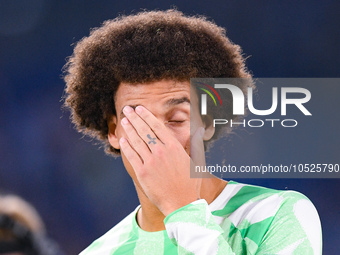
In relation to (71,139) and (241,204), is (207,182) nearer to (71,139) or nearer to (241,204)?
(241,204)

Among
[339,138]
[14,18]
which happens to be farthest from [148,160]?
[14,18]

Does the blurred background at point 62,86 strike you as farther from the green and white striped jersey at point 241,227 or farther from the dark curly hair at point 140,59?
the green and white striped jersey at point 241,227

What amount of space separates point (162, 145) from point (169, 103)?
355mm

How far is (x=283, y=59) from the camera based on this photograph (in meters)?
4.20

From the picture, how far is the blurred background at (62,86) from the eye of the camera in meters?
4.16

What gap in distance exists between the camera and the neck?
203 centimetres

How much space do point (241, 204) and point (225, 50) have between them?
2.96 feet

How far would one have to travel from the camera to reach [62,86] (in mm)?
4566

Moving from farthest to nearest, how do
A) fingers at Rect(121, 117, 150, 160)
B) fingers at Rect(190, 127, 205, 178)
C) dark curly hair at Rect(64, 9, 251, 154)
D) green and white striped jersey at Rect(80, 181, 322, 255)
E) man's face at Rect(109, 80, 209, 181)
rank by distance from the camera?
dark curly hair at Rect(64, 9, 251, 154) < man's face at Rect(109, 80, 209, 181) < fingers at Rect(190, 127, 205, 178) < fingers at Rect(121, 117, 150, 160) < green and white striped jersey at Rect(80, 181, 322, 255)

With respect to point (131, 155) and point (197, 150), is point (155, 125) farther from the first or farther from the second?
point (197, 150)

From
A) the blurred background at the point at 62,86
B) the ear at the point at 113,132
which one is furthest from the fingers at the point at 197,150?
the blurred background at the point at 62,86

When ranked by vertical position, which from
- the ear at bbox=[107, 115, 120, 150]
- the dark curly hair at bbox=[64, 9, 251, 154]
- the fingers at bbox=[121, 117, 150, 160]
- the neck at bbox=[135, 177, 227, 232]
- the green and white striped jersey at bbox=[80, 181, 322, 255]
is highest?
the dark curly hair at bbox=[64, 9, 251, 154]

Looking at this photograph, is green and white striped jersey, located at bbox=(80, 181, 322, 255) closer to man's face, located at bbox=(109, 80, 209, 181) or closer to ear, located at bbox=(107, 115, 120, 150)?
man's face, located at bbox=(109, 80, 209, 181)

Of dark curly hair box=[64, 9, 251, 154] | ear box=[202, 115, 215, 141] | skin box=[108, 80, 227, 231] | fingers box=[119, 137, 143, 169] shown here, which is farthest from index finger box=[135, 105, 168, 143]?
ear box=[202, 115, 215, 141]
